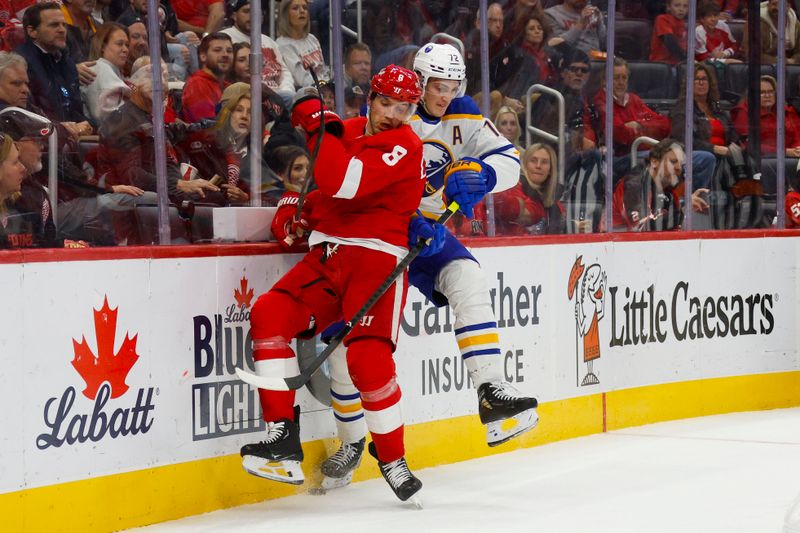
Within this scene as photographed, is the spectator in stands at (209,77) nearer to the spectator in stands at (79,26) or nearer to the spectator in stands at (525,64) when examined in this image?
the spectator in stands at (79,26)

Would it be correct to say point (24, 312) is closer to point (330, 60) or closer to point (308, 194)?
point (308, 194)

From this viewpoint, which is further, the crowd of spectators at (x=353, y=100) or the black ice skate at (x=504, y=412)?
the black ice skate at (x=504, y=412)

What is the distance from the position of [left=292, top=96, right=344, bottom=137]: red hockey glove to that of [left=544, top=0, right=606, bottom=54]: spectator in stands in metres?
2.16

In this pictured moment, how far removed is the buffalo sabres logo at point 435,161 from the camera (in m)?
4.42

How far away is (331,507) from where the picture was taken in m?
3.99

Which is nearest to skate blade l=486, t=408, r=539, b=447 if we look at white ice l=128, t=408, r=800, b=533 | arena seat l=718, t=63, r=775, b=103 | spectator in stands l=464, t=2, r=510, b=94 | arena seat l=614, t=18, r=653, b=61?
white ice l=128, t=408, r=800, b=533

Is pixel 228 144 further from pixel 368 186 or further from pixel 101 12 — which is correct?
pixel 368 186

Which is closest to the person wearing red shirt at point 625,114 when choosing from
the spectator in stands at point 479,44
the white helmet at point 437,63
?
the spectator in stands at point 479,44

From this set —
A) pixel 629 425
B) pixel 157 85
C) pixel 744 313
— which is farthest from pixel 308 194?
pixel 744 313

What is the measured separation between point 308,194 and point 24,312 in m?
1.13

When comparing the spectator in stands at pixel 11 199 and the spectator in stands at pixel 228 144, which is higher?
the spectator in stands at pixel 228 144

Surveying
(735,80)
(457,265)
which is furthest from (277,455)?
(735,80)

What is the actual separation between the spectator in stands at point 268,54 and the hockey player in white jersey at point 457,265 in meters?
0.55

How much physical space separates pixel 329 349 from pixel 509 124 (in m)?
1.91
